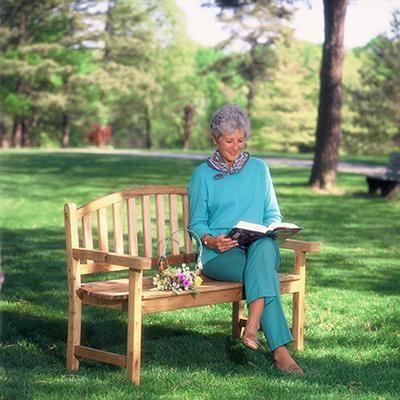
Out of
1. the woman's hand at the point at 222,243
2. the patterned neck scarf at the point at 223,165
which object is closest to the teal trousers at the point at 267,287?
the woman's hand at the point at 222,243

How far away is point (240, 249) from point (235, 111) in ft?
2.80

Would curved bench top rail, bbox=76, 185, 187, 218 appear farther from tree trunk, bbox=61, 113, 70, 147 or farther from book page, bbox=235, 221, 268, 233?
tree trunk, bbox=61, 113, 70, 147

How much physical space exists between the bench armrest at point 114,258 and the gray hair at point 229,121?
101 cm

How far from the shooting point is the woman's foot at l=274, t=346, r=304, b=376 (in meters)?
5.16

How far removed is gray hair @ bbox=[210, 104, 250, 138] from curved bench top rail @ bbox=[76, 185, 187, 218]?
2.14ft

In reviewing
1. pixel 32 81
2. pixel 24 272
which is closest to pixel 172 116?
pixel 32 81

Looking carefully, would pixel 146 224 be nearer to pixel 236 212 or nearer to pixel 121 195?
pixel 121 195

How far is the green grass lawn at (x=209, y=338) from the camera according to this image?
190 inches

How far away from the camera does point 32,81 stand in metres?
48.6

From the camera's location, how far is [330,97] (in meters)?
17.7

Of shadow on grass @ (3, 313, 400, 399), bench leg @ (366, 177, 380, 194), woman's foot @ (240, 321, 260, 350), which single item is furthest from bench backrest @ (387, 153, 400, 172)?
woman's foot @ (240, 321, 260, 350)

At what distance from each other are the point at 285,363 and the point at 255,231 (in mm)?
800

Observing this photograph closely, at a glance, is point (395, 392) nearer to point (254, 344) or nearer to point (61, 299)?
point (254, 344)

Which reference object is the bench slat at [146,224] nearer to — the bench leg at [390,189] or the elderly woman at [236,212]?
the elderly woman at [236,212]
